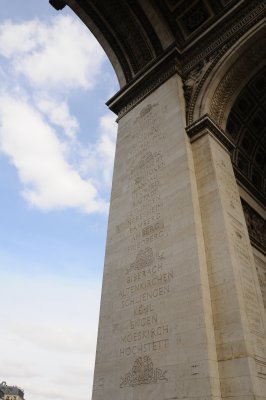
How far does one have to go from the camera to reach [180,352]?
243 inches

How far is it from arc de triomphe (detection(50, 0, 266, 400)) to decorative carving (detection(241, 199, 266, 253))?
0.24 ft

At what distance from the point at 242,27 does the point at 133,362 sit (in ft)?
32.1

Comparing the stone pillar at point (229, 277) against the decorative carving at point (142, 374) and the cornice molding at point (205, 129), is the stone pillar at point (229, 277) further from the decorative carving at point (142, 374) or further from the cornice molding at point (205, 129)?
the decorative carving at point (142, 374)

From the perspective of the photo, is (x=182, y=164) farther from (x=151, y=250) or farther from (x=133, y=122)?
(x=133, y=122)

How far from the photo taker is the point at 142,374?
6.54 meters

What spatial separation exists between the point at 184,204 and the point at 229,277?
210 centimetres

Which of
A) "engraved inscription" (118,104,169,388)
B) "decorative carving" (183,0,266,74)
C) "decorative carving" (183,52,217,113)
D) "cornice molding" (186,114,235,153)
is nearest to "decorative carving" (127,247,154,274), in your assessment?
"engraved inscription" (118,104,169,388)

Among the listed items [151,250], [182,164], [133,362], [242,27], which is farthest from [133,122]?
[133,362]

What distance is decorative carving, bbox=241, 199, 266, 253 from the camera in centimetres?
1075

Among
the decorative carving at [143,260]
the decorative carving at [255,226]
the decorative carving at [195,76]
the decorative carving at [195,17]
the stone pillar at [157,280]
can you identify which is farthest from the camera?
the decorative carving at [195,17]

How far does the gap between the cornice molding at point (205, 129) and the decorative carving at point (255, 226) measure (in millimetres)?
2770

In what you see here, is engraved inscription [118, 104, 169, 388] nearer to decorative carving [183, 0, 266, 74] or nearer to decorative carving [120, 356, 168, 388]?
decorative carving [120, 356, 168, 388]

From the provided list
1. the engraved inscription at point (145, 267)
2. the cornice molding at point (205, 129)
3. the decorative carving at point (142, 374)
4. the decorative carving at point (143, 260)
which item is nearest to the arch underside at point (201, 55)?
the cornice molding at point (205, 129)

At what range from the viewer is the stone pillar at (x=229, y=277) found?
5.64 meters
